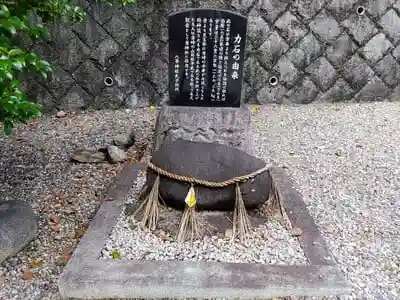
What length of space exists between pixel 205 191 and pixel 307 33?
3.03m

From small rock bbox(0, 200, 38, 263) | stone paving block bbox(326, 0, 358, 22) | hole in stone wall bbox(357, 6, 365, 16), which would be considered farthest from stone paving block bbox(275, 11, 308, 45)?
small rock bbox(0, 200, 38, 263)

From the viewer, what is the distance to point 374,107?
5.04 metres

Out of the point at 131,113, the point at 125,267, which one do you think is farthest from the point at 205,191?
the point at 131,113

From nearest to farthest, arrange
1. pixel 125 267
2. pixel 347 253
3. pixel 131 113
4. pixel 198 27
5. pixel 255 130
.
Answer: pixel 125 267 → pixel 347 253 → pixel 198 27 → pixel 255 130 → pixel 131 113

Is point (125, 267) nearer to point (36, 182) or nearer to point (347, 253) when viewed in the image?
point (347, 253)

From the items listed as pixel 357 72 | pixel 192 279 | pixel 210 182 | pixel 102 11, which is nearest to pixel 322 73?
pixel 357 72

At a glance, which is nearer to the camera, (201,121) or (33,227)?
(33,227)

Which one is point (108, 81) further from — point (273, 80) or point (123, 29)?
point (273, 80)

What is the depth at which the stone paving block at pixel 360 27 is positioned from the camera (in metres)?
4.87

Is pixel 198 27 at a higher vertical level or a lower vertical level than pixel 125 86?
higher

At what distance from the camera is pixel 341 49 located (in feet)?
16.3

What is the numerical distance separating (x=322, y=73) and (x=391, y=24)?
911 mm

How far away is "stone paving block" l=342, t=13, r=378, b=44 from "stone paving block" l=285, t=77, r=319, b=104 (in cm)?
69

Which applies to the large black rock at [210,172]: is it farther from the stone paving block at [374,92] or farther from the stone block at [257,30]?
the stone paving block at [374,92]
